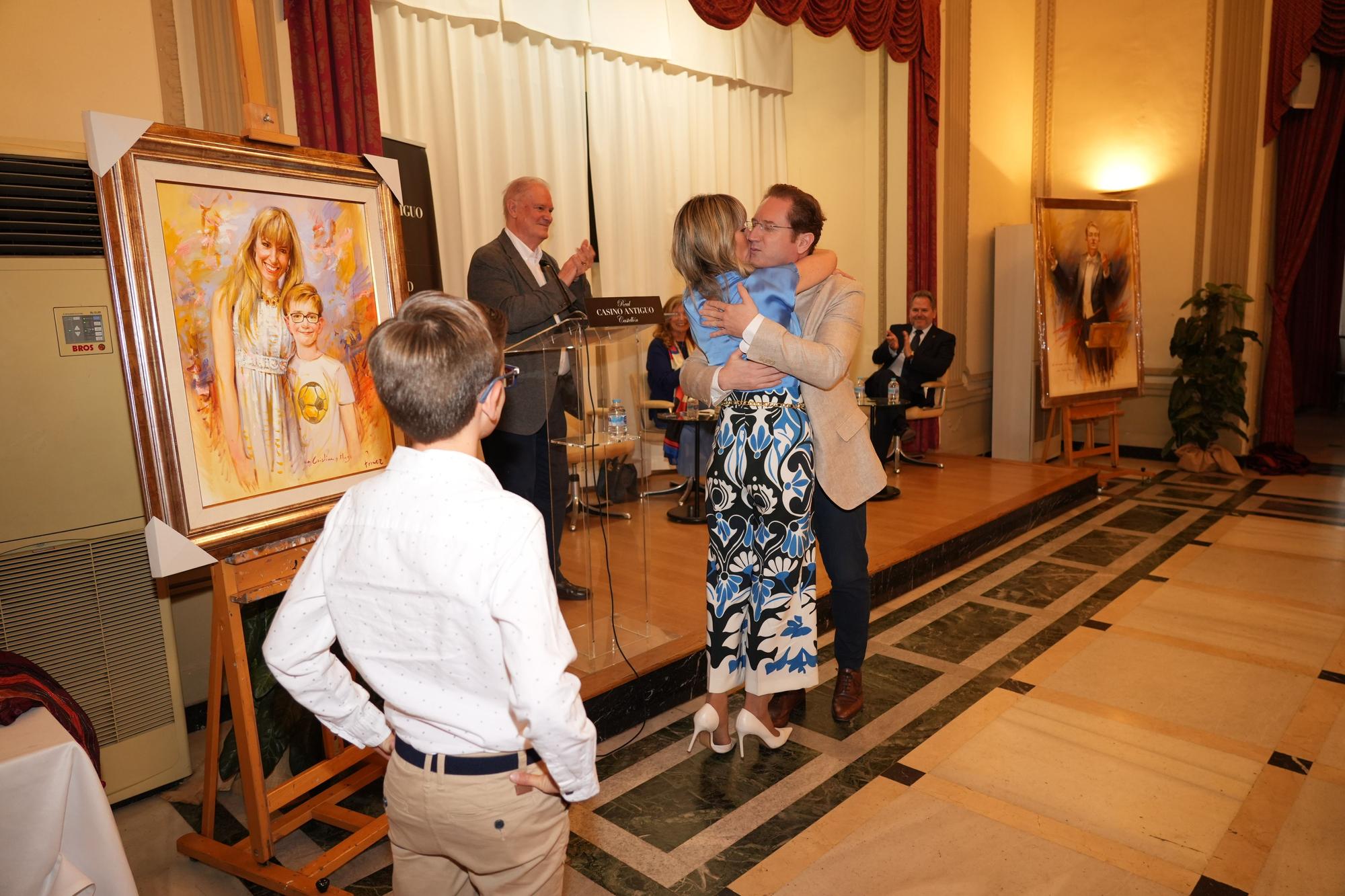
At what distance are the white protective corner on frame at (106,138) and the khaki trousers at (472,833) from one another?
138 cm

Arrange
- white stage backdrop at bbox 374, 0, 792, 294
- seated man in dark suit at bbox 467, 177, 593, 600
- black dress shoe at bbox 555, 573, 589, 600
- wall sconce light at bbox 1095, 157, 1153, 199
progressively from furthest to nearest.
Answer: wall sconce light at bbox 1095, 157, 1153, 199 → white stage backdrop at bbox 374, 0, 792, 294 → black dress shoe at bbox 555, 573, 589, 600 → seated man in dark suit at bbox 467, 177, 593, 600

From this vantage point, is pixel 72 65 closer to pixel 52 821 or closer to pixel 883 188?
pixel 52 821

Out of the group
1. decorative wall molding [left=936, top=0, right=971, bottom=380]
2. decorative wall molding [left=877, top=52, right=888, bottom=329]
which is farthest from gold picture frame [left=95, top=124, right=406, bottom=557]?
decorative wall molding [left=936, top=0, right=971, bottom=380]

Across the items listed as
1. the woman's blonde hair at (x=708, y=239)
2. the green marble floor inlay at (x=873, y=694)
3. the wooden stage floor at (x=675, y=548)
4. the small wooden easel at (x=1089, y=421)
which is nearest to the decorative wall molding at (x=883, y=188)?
the wooden stage floor at (x=675, y=548)

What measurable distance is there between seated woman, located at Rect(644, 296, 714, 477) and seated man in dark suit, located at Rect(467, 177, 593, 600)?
1816mm

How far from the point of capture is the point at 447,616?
1127 millimetres

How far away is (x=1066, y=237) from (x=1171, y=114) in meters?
1.64

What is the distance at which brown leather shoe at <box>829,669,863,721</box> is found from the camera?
279 cm

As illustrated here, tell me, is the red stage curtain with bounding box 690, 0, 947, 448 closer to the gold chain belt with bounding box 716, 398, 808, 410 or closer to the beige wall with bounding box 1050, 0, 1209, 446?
the beige wall with bounding box 1050, 0, 1209, 446

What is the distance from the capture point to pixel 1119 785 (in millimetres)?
2410

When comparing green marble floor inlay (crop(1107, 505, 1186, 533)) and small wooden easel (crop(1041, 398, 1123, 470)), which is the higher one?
small wooden easel (crop(1041, 398, 1123, 470))

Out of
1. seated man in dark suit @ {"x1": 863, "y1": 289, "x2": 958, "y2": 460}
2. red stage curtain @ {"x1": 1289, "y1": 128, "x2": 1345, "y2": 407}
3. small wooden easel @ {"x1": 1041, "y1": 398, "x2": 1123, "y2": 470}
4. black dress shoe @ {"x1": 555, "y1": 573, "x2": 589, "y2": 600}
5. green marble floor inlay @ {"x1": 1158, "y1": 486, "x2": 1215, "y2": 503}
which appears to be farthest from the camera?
red stage curtain @ {"x1": 1289, "y1": 128, "x2": 1345, "y2": 407}

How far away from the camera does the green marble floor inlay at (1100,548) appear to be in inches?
181

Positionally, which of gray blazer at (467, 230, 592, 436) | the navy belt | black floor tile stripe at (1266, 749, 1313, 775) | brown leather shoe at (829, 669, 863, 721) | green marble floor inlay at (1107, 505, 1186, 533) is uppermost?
gray blazer at (467, 230, 592, 436)
